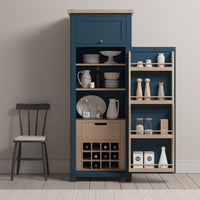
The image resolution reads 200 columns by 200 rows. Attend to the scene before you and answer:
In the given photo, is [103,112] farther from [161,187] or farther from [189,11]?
[189,11]

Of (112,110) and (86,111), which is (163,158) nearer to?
(112,110)

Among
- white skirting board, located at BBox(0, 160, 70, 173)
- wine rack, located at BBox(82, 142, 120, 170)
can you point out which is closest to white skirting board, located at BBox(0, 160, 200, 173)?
white skirting board, located at BBox(0, 160, 70, 173)

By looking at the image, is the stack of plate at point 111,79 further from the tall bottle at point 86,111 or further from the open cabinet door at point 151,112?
the tall bottle at point 86,111

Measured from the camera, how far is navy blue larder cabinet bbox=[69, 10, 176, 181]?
13.8ft

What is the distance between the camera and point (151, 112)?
432cm

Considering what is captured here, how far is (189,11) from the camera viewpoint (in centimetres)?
473

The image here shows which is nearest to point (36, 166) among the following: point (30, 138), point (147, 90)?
point (30, 138)

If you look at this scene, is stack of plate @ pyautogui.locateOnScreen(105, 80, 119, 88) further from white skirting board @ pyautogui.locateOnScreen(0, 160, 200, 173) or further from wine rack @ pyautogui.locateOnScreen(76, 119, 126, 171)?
white skirting board @ pyautogui.locateOnScreen(0, 160, 200, 173)

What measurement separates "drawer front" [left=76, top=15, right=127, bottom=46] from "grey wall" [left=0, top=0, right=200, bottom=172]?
20.2 inches

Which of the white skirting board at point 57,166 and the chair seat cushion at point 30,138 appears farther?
the white skirting board at point 57,166

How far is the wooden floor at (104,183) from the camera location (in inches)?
161

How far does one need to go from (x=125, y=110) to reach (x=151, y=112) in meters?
0.32

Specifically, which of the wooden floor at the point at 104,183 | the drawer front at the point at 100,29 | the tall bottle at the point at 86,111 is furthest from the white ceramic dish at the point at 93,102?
the wooden floor at the point at 104,183

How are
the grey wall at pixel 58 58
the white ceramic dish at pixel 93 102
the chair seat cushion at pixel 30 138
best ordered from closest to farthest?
the chair seat cushion at pixel 30 138 → the white ceramic dish at pixel 93 102 → the grey wall at pixel 58 58
